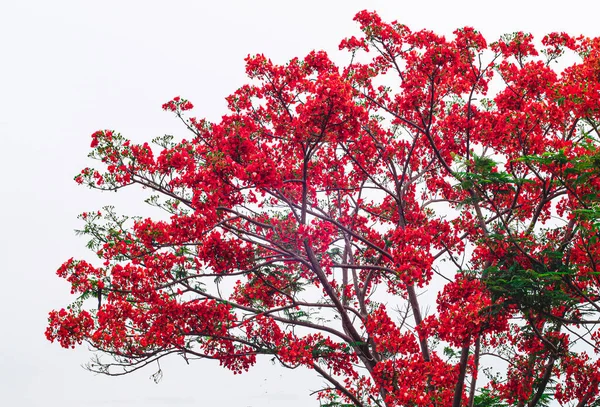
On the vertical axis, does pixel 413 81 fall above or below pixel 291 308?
above

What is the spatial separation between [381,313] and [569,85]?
12.9 feet

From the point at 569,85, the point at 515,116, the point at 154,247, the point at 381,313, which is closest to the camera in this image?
the point at 569,85

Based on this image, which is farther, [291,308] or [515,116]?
[291,308]

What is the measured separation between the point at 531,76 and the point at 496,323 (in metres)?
3.79

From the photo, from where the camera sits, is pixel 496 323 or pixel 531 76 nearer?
pixel 496 323

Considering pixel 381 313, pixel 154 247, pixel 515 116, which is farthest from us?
pixel 381 313

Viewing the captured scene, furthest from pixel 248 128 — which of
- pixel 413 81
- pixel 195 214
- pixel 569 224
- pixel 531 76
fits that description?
pixel 569 224

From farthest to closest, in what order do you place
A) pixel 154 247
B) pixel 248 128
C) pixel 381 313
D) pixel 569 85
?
pixel 248 128 → pixel 381 313 → pixel 154 247 → pixel 569 85

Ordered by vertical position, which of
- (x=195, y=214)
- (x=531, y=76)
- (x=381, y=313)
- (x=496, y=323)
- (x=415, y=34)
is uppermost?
(x=415, y=34)

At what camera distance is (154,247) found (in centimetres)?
763

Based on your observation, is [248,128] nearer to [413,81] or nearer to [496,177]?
[413,81]

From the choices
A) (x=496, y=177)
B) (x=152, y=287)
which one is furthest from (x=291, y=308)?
(x=496, y=177)

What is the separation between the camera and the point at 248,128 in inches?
341

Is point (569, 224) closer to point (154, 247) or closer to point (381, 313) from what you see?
point (381, 313)
